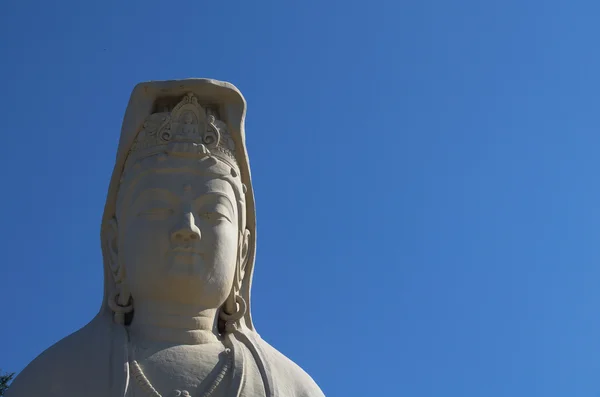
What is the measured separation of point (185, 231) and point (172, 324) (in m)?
0.75

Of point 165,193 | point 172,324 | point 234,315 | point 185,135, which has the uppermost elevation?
point 185,135

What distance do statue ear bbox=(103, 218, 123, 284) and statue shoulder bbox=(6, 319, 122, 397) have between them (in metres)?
0.67

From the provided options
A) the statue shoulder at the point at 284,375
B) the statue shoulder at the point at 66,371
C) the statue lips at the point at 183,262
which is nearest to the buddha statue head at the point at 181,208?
the statue lips at the point at 183,262

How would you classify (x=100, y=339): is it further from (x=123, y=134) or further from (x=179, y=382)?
(x=123, y=134)

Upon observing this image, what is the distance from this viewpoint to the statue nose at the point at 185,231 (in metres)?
8.55

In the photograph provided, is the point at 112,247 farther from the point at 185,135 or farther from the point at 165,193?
the point at 185,135

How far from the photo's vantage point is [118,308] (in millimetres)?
8812

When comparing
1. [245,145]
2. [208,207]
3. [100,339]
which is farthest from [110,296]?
[245,145]

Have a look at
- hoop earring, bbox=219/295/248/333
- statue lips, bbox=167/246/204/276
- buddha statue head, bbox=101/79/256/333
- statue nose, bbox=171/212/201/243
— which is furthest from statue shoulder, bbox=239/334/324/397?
statue nose, bbox=171/212/201/243

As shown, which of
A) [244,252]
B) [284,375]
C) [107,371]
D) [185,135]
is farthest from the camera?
[244,252]

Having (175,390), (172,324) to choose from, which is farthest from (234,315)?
(175,390)

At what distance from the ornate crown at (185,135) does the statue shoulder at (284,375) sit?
5.31 ft

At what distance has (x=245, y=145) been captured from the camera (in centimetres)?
934

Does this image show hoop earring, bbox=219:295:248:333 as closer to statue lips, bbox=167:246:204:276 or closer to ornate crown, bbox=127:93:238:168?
statue lips, bbox=167:246:204:276
